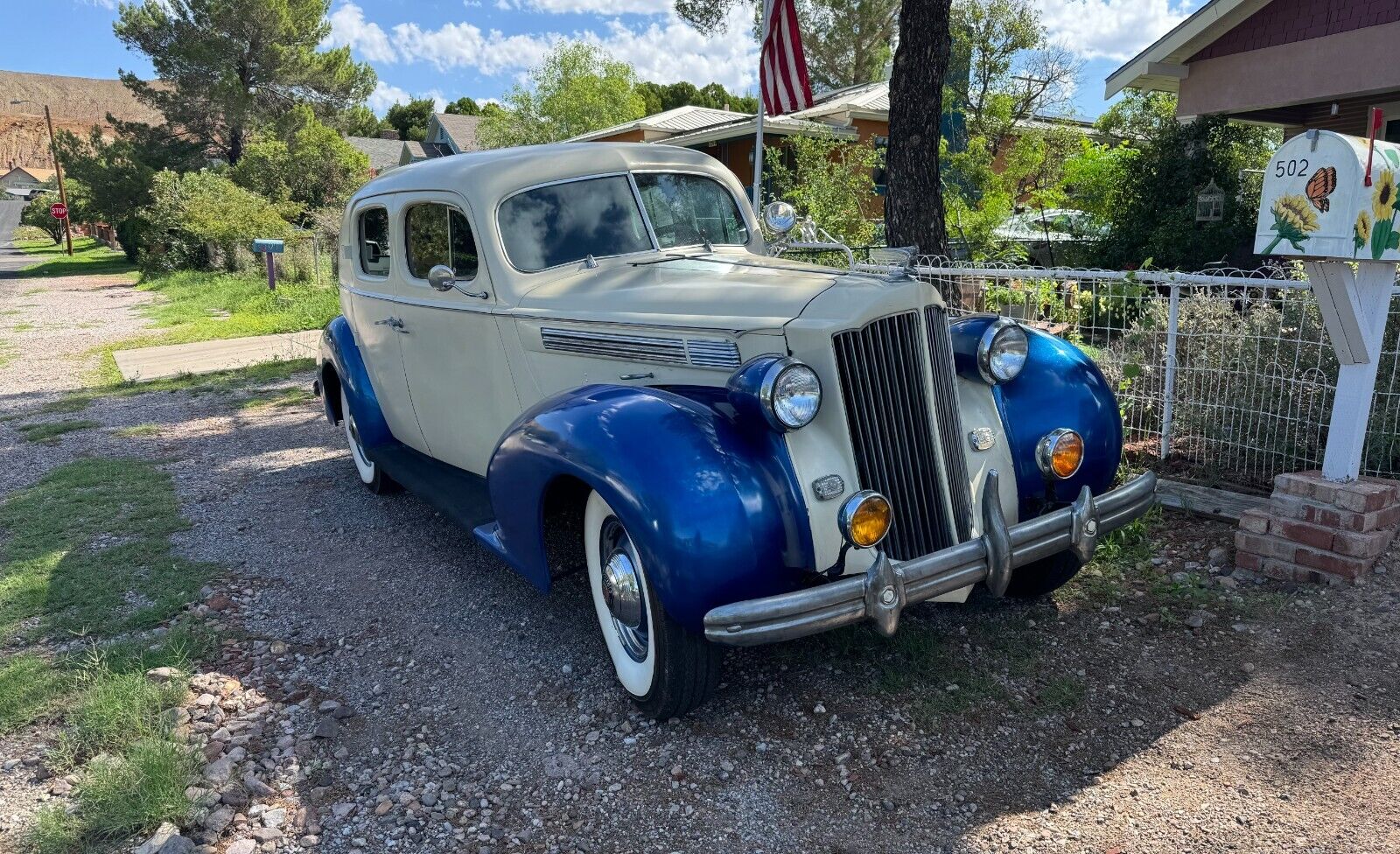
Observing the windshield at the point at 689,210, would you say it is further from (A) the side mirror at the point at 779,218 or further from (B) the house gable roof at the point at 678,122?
(B) the house gable roof at the point at 678,122

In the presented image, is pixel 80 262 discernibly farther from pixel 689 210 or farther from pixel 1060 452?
pixel 1060 452

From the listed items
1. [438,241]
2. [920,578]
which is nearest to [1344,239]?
[920,578]

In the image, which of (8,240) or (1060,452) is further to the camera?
(8,240)

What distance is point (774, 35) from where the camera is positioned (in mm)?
8688

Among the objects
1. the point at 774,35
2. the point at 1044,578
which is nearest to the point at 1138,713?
the point at 1044,578

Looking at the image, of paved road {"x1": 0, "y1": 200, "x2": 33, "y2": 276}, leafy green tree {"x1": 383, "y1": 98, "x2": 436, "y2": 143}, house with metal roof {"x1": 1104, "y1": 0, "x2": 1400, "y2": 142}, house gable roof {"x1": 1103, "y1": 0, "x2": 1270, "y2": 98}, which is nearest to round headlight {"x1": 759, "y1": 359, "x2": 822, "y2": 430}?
house with metal roof {"x1": 1104, "y1": 0, "x2": 1400, "y2": 142}

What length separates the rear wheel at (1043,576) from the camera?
139 inches

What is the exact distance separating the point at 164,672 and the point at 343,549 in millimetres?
1475

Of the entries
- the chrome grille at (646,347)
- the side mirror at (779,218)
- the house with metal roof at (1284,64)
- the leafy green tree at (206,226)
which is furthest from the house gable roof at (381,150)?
the chrome grille at (646,347)

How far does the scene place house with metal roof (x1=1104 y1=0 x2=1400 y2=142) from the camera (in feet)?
33.1

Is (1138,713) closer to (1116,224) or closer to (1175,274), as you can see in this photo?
(1175,274)

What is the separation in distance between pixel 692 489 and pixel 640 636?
77 centimetres

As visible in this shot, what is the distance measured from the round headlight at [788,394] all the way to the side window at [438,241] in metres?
1.92

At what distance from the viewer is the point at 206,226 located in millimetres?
21719
